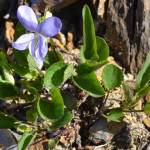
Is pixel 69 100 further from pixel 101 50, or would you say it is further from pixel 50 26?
pixel 50 26

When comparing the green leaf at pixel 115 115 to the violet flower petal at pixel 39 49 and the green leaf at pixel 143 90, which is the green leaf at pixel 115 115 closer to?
the green leaf at pixel 143 90

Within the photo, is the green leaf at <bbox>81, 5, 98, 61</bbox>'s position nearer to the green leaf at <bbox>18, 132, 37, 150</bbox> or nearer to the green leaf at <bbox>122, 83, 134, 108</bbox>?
the green leaf at <bbox>122, 83, 134, 108</bbox>

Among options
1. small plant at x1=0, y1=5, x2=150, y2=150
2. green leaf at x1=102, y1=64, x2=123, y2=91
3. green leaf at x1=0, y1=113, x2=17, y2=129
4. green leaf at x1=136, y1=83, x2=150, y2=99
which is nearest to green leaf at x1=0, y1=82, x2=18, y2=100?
small plant at x1=0, y1=5, x2=150, y2=150

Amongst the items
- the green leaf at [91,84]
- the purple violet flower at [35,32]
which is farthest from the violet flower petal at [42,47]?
the green leaf at [91,84]

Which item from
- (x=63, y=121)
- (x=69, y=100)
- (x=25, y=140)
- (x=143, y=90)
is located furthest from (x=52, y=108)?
(x=143, y=90)

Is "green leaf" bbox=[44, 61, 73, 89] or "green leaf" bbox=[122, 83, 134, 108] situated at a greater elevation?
"green leaf" bbox=[44, 61, 73, 89]
